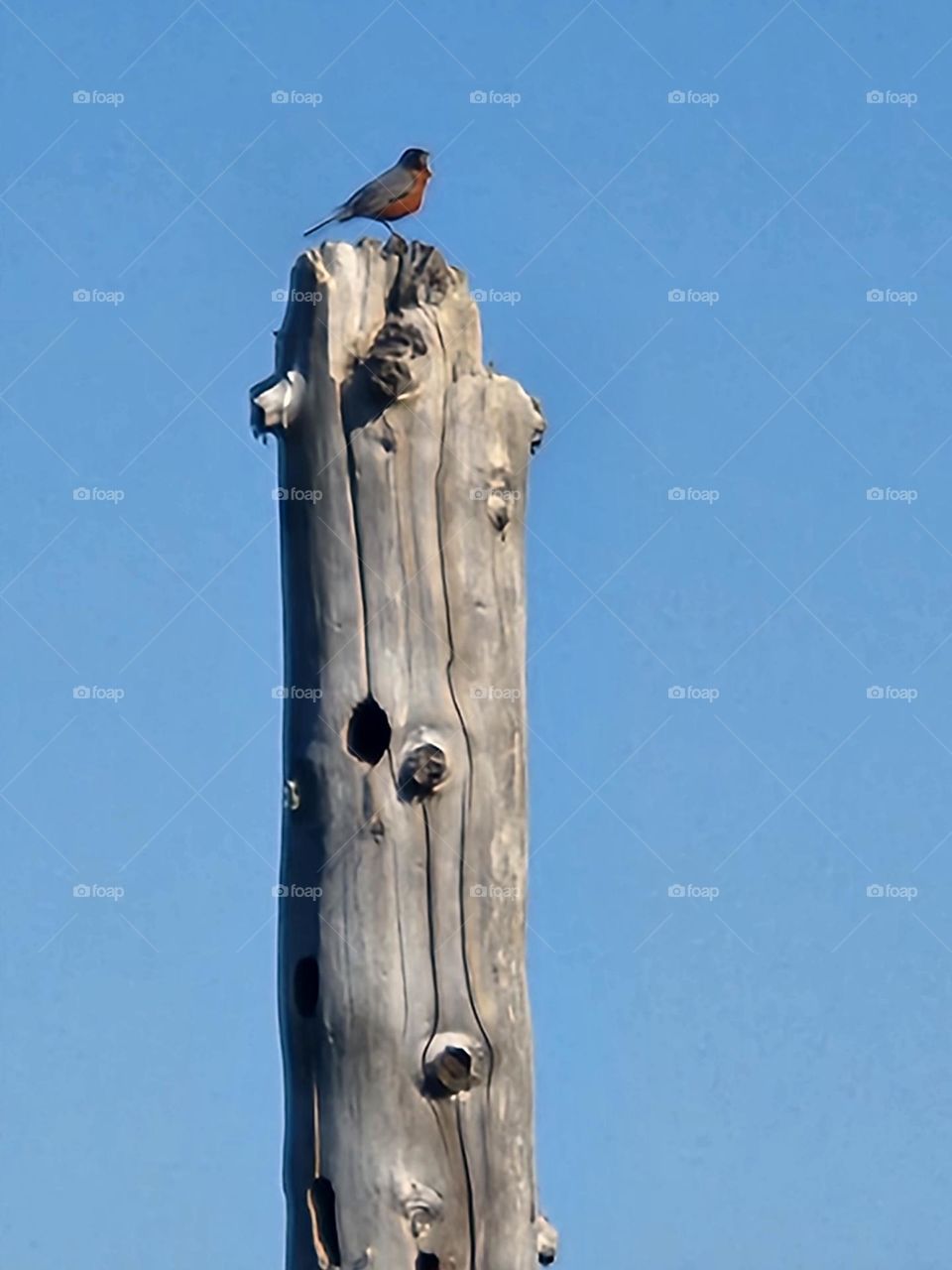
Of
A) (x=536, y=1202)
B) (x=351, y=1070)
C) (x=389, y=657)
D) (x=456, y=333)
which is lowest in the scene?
(x=536, y=1202)

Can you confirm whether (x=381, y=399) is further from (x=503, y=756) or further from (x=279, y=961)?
(x=279, y=961)

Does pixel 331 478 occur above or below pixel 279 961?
above

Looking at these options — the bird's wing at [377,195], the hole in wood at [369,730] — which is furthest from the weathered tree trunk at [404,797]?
the bird's wing at [377,195]

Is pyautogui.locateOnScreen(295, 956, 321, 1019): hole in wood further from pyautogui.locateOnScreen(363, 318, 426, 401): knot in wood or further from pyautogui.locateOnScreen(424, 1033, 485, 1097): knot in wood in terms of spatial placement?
pyautogui.locateOnScreen(363, 318, 426, 401): knot in wood

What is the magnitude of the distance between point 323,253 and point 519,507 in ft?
3.06

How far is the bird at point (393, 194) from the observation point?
6.62m

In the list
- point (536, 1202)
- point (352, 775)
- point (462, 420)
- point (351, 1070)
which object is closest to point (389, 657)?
point (352, 775)

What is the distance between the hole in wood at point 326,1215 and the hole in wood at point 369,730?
1.11m

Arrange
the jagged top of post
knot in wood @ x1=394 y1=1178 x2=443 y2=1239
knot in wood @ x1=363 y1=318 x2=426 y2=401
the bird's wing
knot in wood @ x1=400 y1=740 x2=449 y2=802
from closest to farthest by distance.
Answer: knot in wood @ x1=394 y1=1178 x2=443 y2=1239, knot in wood @ x1=400 y1=740 x2=449 y2=802, knot in wood @ x1=363 y1=318 x2=426 y2=401, the jagged top of post, the bird's wing

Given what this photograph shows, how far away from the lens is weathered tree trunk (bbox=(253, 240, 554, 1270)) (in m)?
4.98

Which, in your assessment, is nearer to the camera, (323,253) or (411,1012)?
(411,1012)

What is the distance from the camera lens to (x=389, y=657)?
5121 millimetres

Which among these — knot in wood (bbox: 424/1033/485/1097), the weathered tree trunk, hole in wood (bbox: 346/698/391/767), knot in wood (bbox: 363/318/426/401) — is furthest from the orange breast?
knot in wood (bbox: 424/1033/485/1097)

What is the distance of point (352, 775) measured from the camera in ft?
16.7
